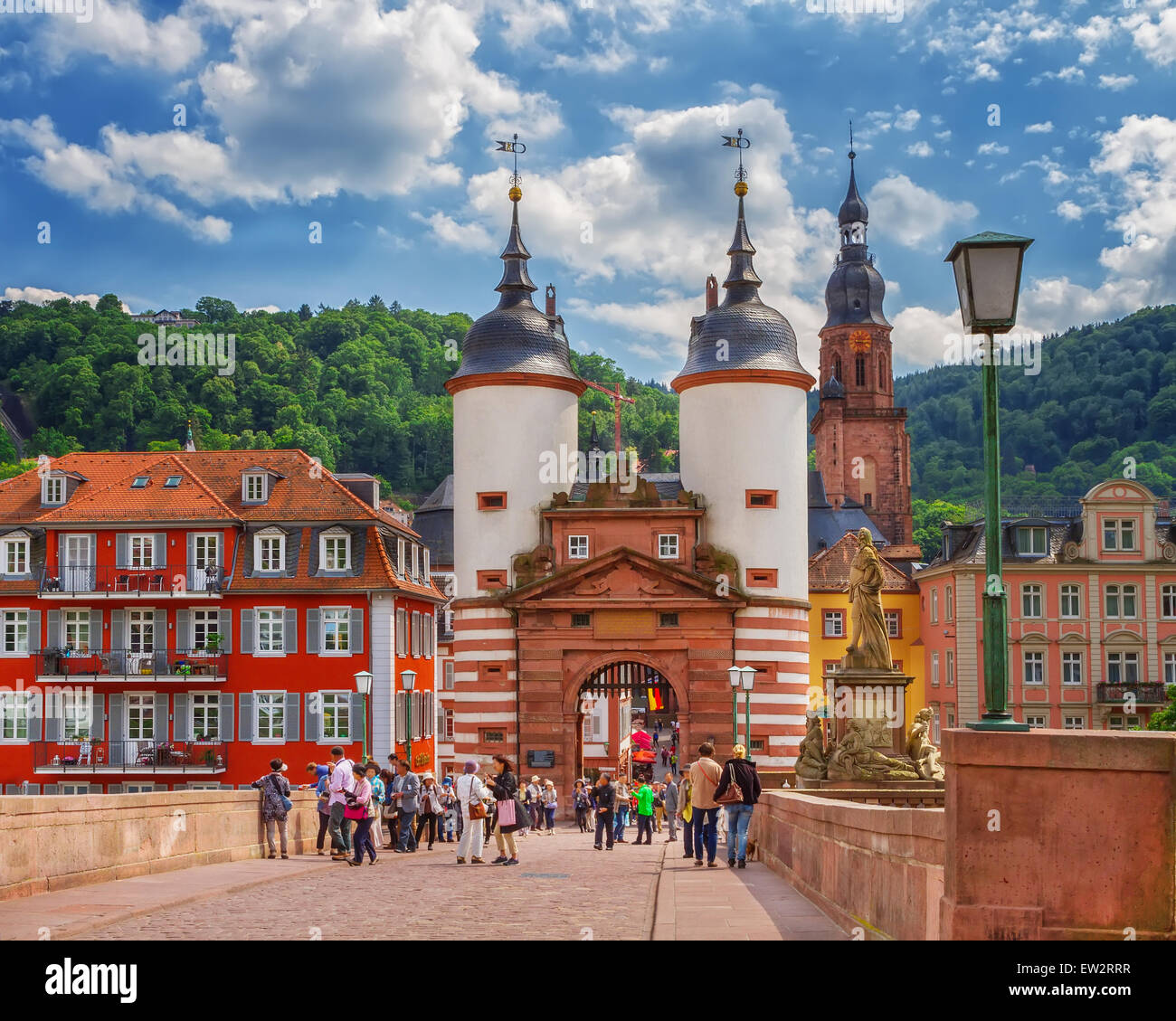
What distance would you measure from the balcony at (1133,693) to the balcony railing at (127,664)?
3344 centimetres

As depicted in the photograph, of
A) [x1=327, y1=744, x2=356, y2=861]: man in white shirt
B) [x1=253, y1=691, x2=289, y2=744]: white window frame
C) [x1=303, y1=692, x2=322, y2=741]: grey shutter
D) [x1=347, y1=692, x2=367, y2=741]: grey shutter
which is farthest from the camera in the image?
[x1=253, y1=691, x2=289, y2=744]: white window frame

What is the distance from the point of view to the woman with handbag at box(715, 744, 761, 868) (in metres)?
22.0

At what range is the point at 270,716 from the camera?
51.0 meters

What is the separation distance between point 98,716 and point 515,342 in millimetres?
18663

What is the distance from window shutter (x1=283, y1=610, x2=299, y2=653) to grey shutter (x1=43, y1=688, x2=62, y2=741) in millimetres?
7715

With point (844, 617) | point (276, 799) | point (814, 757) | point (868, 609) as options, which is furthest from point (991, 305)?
point (844, 617)

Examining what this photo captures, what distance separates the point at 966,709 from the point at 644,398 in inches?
4319

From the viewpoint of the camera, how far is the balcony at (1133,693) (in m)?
60.1

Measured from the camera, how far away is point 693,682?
50.0 m

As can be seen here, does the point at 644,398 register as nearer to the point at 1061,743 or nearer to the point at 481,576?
the point at 481,576

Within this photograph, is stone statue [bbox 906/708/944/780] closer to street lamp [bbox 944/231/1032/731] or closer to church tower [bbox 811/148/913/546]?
street lamp [bbox 944/231/1032/731]

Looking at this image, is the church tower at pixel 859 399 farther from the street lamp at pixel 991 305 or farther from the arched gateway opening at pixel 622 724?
the street lamp at pixel 991 305

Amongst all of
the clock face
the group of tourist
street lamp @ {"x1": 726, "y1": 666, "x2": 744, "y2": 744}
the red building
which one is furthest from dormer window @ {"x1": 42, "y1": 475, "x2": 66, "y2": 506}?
the clock face

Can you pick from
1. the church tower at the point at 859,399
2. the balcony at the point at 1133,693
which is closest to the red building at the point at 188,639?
the balcony at the point at 1133,693
